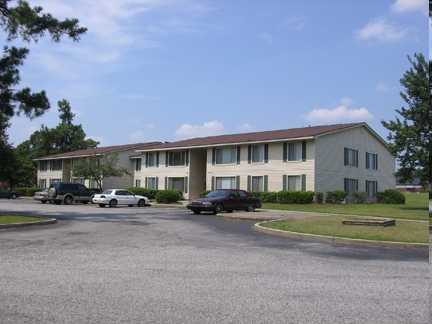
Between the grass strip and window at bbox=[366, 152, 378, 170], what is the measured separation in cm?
2762

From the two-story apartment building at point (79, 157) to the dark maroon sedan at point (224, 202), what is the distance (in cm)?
2684

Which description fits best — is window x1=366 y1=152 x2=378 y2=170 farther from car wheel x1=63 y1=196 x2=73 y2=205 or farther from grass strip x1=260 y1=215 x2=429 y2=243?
grass strip x1=260 y1=215 x2=429 y2=243

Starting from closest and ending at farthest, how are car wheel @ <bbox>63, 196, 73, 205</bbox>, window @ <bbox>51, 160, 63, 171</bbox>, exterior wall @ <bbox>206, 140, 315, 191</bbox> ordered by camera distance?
exterior wall @ <bbox>206, 140, 315, 191</bbox> < car wheel @ <bbox>63, 196, 73, 205</bbox> < window @ <bbox>51, 160, 63, 171</bbox>

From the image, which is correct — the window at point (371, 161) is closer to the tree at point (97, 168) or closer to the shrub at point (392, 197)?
the shrub at point (392, 197)

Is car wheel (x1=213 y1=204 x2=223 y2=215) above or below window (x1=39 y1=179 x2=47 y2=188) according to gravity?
below

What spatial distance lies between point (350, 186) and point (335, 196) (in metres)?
4.16

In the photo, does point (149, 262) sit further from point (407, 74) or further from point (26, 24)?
point (407, 74)

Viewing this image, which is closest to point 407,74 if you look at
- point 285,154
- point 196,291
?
point 285,154

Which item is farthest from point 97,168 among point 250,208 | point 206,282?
point 206,282

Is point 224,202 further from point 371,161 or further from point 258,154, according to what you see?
point 371,161

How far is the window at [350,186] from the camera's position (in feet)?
132

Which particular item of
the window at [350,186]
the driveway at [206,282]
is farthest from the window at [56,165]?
the driveway at [206,282]

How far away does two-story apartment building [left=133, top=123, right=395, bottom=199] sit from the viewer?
37.4 metres

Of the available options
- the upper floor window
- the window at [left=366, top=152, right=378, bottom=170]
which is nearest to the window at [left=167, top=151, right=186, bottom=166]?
the upper floor window
